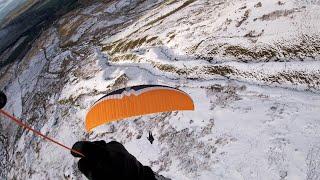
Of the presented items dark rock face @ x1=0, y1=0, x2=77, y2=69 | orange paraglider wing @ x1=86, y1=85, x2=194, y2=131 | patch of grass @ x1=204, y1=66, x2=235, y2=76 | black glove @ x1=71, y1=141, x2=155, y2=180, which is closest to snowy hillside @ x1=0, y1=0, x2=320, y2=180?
patch of grass @ x1=204, y1=66, x2=235, y2=76

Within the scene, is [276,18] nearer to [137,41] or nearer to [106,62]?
[137,41]

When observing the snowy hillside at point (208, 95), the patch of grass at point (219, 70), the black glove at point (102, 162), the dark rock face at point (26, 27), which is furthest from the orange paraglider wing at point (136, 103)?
the dark rock face at point (26, 27)

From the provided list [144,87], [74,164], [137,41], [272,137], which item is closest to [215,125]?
[272,137]

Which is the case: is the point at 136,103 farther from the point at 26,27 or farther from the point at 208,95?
the point at 26,27

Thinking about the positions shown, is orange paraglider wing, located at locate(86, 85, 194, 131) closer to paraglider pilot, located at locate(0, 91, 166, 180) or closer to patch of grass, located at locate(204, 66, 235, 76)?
paraglider pilot, located at locate(0, 91, 166, 180)

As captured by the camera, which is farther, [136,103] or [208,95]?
[208,95]

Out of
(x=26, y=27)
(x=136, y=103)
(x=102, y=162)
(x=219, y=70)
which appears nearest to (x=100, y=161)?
(x=102, y=162)
